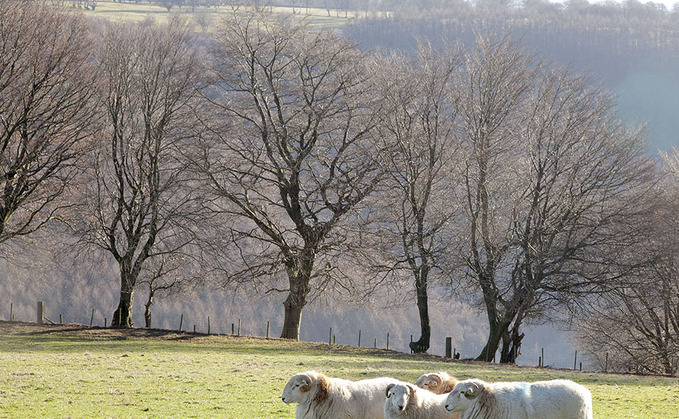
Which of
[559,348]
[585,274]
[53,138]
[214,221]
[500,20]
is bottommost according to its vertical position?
[559,348]

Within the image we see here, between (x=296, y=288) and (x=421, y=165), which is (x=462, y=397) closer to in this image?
(x=421, y=165)

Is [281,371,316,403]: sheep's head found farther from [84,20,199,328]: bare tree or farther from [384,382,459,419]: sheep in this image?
[84,20,199,328]: bare tree

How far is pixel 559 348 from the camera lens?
9031 cm

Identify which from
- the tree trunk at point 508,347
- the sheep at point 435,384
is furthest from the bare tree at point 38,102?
the sheep at point 435,384

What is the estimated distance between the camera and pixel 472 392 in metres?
9.66

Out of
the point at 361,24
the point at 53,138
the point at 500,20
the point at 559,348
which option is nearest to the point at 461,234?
the point at 53,138

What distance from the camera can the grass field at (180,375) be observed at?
13.6 meters

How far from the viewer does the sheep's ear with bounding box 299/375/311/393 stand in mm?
10469

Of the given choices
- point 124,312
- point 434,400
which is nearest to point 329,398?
point 434,400

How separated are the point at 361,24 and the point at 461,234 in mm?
143456

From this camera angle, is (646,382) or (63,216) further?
(63,216)

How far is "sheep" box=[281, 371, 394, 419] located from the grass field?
2497 mm

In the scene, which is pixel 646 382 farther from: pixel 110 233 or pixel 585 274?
pixel 110 233

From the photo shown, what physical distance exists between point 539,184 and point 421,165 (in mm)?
5887
